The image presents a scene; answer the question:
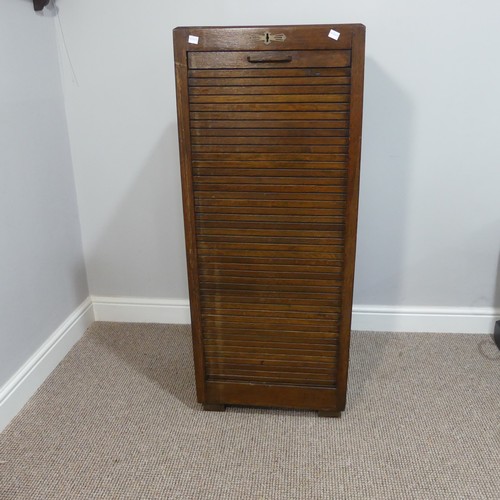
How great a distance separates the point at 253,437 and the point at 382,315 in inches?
33.4

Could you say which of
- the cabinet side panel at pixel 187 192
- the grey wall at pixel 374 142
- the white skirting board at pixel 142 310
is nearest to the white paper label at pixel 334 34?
the cabinet side panel at pixel 187 192

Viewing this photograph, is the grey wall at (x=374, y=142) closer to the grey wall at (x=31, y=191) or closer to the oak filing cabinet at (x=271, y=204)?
the grey wall at (x=31, y=191)

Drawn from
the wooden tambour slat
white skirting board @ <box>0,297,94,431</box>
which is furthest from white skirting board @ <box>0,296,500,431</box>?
the wooden tambour slat

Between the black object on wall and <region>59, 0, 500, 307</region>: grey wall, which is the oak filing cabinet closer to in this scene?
<region>59, 0, 500, 307</region>: grey wall

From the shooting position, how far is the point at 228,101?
1316 mm

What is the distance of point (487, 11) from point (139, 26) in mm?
1205

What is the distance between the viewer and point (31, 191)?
1751 millimetres

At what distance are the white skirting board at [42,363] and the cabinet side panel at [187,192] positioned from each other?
23.5 inches

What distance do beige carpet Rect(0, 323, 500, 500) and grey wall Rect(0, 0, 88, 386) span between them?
24cm

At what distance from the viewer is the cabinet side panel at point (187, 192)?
1281mm

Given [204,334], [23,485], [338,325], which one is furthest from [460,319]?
[23,485]

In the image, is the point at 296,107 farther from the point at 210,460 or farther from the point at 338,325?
the point at 210,460

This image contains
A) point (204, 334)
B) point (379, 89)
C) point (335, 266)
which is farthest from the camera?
point (379, 89)

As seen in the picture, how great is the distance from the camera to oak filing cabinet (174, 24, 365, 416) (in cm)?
127
